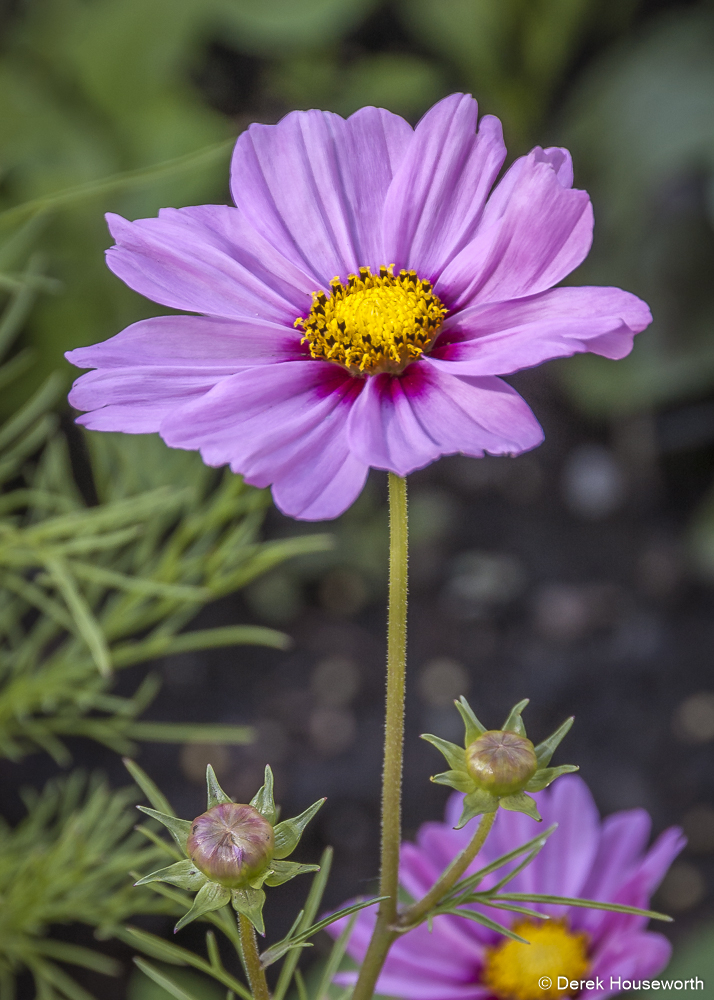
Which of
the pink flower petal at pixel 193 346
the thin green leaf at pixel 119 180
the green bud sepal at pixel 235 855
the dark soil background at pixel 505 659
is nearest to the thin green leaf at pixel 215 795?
the green bud sepal at pixel 235 855

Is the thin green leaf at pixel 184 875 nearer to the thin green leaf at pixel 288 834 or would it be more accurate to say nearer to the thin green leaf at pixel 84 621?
the thin green leaf at pixel 288 834

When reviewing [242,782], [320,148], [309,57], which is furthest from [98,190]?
[309,57]

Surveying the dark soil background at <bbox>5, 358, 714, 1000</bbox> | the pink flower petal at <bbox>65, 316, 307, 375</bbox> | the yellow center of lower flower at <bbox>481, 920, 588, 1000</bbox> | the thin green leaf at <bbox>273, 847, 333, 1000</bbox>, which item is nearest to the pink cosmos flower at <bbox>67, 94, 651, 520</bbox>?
the pink flower petal at <bbox>65, 316, 307, 375</bbox>

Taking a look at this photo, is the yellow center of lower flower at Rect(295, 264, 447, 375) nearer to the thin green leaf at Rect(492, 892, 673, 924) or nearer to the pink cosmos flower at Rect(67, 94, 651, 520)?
the pink cosmos flower at Rect(67, 94, 651, 520)

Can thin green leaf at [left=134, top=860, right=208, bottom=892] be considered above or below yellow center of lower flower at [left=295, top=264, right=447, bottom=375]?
below

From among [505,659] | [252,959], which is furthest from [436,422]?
[505,659]
